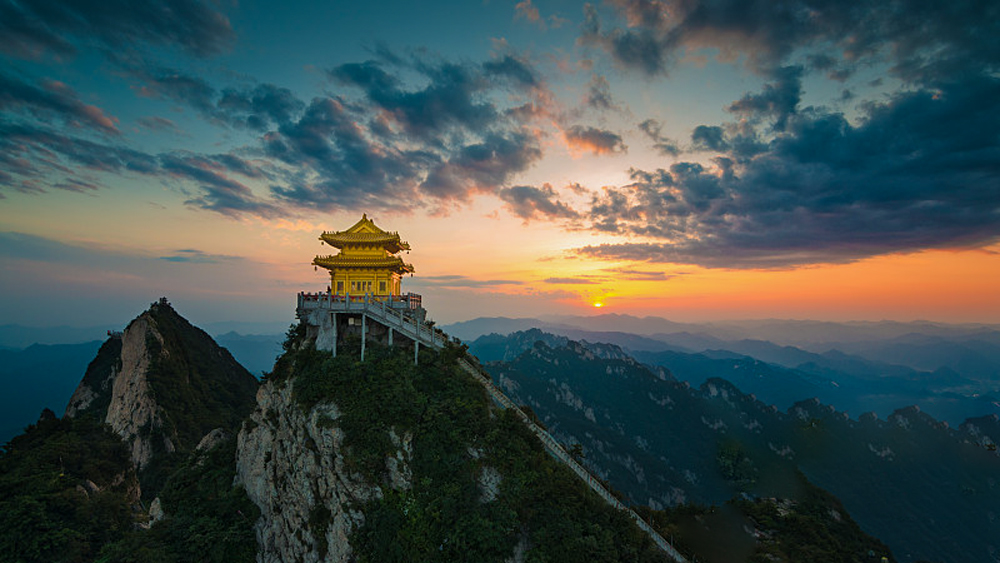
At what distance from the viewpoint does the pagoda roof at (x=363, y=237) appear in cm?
3441

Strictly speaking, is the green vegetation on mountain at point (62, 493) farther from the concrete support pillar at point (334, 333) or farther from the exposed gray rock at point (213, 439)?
the concrete support pillar at point (334, 333)

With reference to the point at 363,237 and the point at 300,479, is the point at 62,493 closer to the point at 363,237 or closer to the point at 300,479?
the point at 300,479

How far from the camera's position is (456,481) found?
21.8 meters

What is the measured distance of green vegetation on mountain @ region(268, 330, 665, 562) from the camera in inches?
783

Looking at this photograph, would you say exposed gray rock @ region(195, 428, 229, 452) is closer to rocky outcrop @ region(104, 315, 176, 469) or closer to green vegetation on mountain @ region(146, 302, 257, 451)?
green vegetation on mountain @ region(146, 302, 257, 451)

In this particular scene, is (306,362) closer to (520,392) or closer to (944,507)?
(520,392)

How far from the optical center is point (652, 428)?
16112cm

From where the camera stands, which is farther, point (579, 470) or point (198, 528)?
point (198, 528)

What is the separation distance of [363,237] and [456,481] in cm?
2213

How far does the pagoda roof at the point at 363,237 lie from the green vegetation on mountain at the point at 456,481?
11452 mm

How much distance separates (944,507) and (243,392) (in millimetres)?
184422

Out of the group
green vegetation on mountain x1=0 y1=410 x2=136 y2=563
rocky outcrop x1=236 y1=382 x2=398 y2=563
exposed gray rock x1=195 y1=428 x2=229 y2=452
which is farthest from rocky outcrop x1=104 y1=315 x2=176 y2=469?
rocky outcrop x1=236 y1=382 x2=398 y2=563

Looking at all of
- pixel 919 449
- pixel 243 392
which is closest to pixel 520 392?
pixel 243 392

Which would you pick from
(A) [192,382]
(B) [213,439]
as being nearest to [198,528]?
(B) [213,439]
